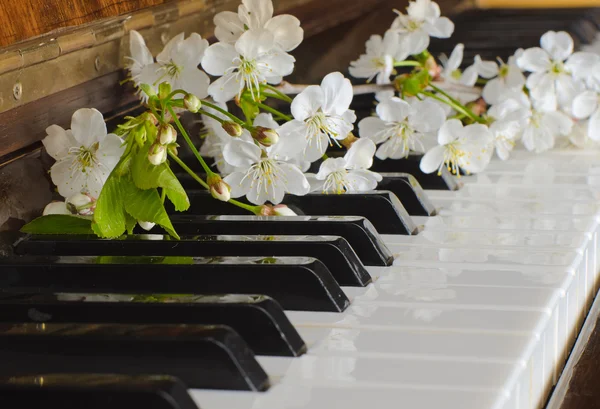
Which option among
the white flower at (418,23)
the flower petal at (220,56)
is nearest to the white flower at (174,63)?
the flower petal at (220,56)

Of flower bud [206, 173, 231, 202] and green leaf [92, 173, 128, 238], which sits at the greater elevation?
green leaf [92, 173, 128, 238]

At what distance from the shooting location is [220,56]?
1.52 meters

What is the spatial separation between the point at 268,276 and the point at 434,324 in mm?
225

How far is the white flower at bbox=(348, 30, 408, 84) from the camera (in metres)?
2.08

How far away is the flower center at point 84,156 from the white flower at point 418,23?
0.93m

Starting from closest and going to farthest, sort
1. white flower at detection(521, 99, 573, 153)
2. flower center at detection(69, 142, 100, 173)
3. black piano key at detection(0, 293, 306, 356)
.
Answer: black piano key at detection(0, 293, 306, 356), flower center at detection(69, 142, 100, 173), white flower at detection(521, 99, 573, 153)

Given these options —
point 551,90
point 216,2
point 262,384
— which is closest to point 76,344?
point 262,384

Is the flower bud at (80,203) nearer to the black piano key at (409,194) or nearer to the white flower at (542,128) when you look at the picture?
the black piano key at (409,194)

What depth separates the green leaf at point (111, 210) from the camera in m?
1.30

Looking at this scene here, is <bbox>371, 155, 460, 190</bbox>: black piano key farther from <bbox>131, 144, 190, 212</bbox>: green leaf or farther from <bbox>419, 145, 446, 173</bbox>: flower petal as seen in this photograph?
<bbox>131, 144, 190, 212</bbox>: green leaf

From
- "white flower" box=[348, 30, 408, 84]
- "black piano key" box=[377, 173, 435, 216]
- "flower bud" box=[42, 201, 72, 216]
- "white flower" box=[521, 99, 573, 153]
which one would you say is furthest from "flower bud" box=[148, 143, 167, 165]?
"white flower" box=[521, 99, 573, 153]

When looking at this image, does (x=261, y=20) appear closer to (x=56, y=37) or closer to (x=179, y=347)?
(x=56, y=37)

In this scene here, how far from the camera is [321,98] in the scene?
4.98 ft

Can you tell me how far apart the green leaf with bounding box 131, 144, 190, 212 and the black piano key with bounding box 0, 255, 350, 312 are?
10 centimetres
